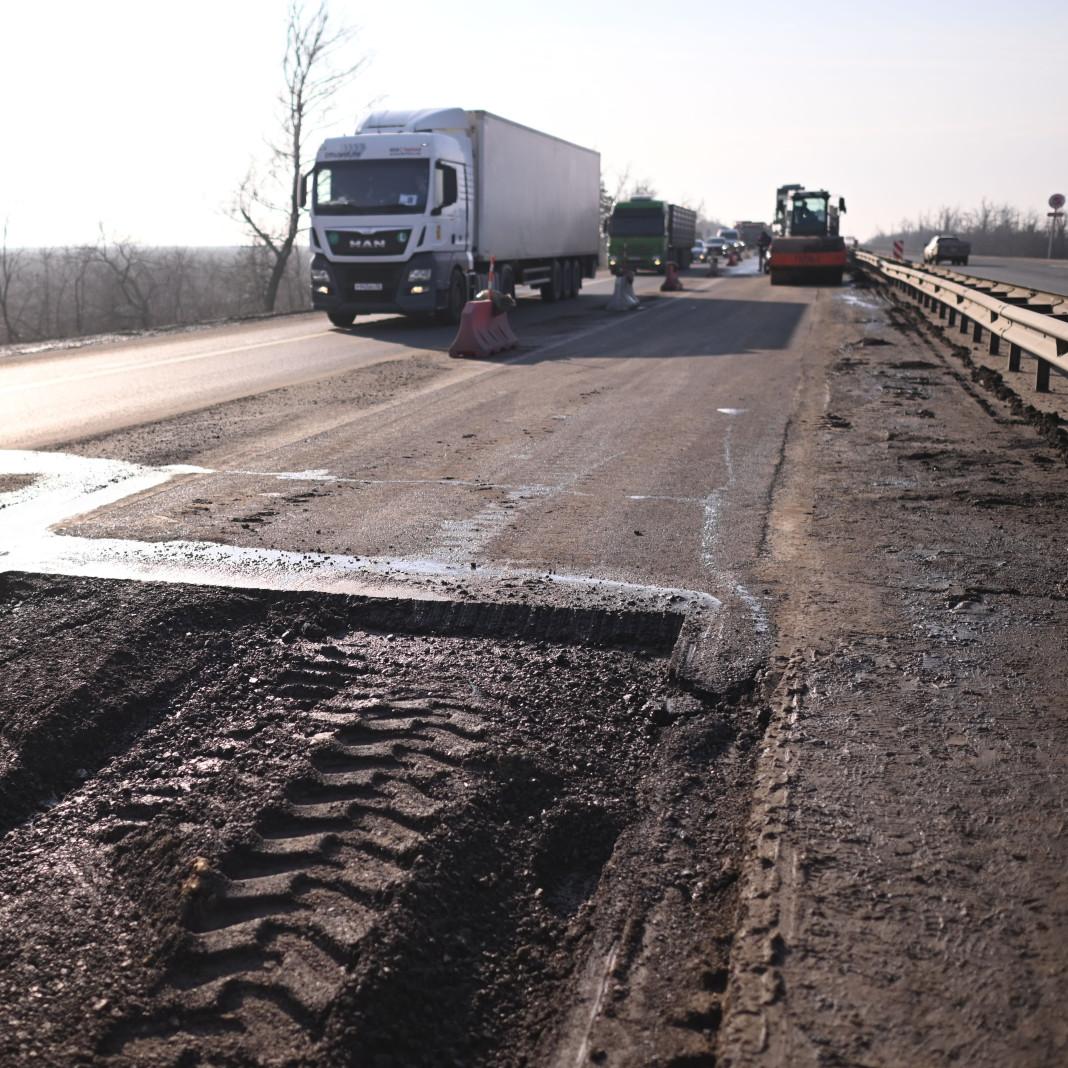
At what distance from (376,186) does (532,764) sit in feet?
59.6

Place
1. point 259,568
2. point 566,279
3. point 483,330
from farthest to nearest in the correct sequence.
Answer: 1. point 566,279
2. point 483,330
3. point 259,568

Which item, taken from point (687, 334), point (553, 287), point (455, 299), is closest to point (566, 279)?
point (553, 287)

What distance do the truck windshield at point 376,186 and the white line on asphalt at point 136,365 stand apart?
229 cm

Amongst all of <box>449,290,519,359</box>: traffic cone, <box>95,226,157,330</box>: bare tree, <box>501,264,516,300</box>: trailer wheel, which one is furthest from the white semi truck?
<box>95,226,157,330</box>: bare tree

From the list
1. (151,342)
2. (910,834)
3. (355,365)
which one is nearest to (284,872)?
(910,834)

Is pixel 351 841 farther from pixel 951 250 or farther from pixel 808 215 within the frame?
pixel 951 250

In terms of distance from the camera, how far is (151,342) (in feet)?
64.8

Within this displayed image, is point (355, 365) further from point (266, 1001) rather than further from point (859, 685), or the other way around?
point (266, 1001)

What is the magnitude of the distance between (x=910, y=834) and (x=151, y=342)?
18744 millimetres

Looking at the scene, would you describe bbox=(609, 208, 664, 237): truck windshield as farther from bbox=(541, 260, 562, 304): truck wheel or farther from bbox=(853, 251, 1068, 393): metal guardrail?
bbox=(853, 251, 1068, 393): metal guardrail

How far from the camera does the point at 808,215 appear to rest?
4316cm

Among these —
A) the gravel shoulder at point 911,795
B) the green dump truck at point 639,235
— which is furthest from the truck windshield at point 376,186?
the green dump truck at point 639,235

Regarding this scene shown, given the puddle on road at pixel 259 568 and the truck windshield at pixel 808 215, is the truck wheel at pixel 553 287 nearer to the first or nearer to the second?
the truck windshield at pixel 808 215

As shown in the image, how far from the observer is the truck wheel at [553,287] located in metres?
29.8
